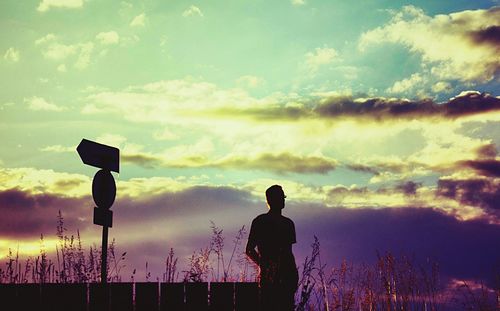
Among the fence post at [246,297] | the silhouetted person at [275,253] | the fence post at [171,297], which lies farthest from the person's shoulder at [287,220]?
the fence post at [171,297]

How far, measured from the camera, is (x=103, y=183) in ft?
32.5

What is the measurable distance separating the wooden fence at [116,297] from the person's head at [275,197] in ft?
4.13

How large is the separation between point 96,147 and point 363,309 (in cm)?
500

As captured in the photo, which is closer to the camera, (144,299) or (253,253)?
(144,299)

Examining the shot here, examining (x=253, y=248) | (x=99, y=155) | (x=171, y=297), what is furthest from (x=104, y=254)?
(x=253, y=248)

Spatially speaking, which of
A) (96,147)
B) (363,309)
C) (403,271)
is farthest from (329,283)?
(96,147)

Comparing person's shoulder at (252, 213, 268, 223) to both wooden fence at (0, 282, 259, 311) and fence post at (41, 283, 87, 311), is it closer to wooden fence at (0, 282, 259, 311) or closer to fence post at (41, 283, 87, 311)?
wooden fence at (0, 282, 259, 311)

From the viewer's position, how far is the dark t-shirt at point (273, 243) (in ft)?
26.9

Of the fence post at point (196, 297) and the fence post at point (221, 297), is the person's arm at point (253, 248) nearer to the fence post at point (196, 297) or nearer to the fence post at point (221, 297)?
the fence post at point (221, 297)

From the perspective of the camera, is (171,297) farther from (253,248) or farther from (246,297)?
(253,248)

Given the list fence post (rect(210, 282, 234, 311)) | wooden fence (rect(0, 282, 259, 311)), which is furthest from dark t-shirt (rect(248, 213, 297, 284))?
wooden fence (rect(0, 282, 259, 311))

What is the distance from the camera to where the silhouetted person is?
319 inches

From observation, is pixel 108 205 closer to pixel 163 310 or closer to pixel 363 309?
pixel 163 310

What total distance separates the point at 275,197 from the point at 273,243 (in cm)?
60
